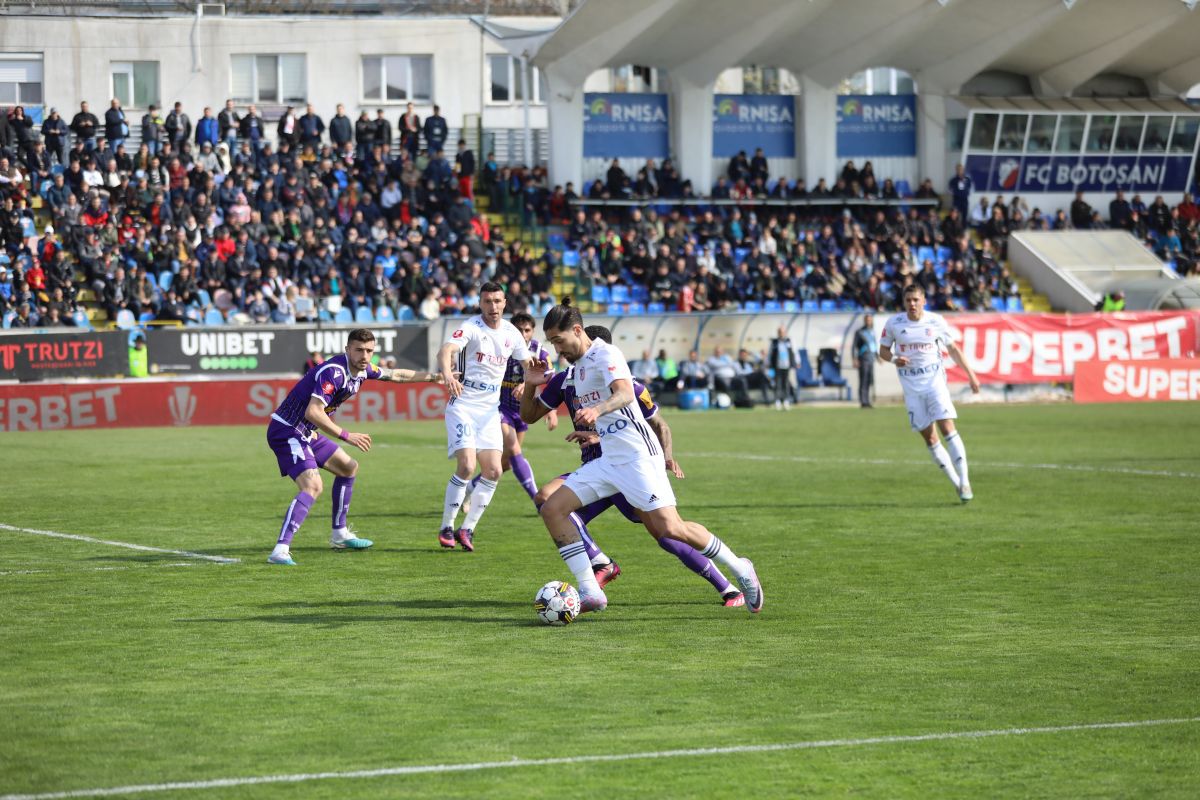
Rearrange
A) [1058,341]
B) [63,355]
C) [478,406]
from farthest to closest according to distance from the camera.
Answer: [1058,341] < [63,355] < [478,406]

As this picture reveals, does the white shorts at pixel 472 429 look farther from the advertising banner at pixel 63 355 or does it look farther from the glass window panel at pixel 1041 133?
the glass window panel at pixel 1041 133

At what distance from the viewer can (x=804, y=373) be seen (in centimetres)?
4222

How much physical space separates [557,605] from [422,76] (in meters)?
46.8

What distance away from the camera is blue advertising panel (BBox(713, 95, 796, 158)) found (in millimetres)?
53438

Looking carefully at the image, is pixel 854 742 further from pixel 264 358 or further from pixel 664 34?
pixel 664 34

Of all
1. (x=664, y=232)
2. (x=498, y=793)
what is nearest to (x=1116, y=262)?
(x=664, y=232)

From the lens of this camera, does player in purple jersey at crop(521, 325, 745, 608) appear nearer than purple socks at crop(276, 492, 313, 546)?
Yes

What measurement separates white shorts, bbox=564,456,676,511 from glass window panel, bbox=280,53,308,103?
4560cm

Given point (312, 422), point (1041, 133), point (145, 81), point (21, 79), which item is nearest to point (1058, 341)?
A: point (1041, 133)

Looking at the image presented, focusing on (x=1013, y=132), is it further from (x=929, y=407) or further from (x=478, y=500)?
(x=478, y=500)

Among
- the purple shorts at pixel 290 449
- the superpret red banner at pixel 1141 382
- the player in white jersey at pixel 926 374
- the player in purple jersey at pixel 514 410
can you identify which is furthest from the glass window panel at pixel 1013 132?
the purple shorts at pixel 290 449

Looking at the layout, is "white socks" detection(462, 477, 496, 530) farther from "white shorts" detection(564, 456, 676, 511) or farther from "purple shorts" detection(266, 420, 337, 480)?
"white shorts" detection(564, 456, 676, 511)

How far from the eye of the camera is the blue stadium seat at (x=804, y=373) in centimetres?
4216

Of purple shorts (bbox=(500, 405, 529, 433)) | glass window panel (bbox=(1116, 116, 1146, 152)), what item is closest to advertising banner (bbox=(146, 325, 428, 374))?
purple shorts (bbox=(500, 405, 529, 433))
